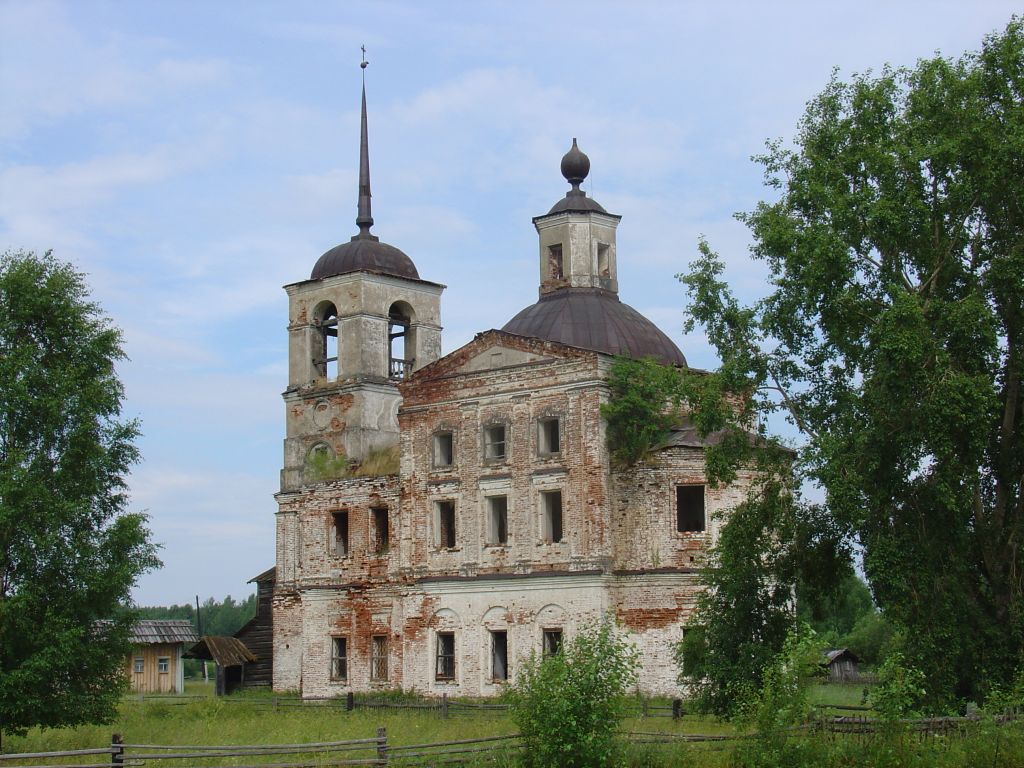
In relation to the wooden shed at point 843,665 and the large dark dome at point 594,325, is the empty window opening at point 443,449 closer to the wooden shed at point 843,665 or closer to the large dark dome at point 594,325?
the large dark dome at point 594,325

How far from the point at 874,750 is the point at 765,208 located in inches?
383

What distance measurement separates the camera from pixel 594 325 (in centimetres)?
3600

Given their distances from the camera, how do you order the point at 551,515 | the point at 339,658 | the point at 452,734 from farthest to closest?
the point at 339,658 → the point at 551,515 → the point at 452,734

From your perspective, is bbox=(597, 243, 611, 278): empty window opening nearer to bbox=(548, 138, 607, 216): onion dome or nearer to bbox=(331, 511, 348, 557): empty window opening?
bbox=(548, 138, 607, 216): onion dome

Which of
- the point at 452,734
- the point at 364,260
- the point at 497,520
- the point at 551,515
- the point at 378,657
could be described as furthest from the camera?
the point at 364,260

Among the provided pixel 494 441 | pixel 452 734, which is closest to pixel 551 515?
pixel 494 441

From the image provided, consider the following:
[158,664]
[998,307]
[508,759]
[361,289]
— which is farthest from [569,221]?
[158,664]

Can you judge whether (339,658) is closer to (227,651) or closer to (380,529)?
(380,529)

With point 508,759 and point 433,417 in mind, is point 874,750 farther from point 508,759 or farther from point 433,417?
point 433,417

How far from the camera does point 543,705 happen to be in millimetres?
19234

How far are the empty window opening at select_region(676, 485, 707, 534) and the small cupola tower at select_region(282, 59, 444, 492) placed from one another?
29.9 feet

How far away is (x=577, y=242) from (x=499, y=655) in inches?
424

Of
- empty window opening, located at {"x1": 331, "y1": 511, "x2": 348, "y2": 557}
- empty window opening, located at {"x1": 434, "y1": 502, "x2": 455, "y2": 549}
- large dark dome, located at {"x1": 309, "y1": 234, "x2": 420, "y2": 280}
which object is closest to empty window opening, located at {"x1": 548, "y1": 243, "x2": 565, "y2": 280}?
large dark dome, located at {"x1": 309, "y1": 234, "x2": 420, "y2": 280}

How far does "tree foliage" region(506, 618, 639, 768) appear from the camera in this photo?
19047 millimetres
